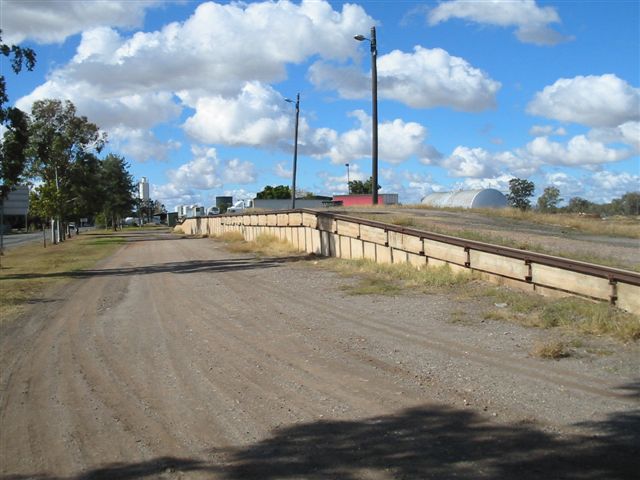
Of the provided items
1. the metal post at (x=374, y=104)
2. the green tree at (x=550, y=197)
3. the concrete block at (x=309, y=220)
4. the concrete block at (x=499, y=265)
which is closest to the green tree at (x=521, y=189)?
the green tree at (x=550, y=197)

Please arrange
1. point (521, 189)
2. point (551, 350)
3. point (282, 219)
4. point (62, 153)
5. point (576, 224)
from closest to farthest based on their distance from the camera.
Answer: point (551, 350)
point (576, 224)
point (282, 219)
point (62, 153)
point (521, 189)

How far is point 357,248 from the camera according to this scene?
1767 centimetres

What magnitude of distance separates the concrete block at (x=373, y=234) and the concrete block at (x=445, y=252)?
7.02ft

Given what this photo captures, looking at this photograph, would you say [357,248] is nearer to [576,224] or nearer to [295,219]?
[295,219]

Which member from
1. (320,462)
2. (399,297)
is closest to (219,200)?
(399,297)

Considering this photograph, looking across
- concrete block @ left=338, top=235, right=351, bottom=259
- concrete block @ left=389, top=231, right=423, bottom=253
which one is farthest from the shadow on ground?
concrete block @ left=338, top=235, right=351, bottom=259

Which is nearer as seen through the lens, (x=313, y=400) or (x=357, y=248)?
(x=313, y=400)

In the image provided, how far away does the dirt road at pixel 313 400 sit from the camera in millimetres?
4582

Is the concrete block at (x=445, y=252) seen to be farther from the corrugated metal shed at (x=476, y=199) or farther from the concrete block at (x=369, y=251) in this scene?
the corrugated metal shed at (x=476, y=199)

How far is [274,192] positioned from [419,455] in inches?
4532

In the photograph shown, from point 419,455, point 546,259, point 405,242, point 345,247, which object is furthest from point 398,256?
point 419,455

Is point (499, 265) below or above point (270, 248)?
above

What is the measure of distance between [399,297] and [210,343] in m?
4.23

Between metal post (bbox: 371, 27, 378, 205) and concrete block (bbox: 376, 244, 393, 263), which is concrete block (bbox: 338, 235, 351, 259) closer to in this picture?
concrete block (bbox: 376, 244, 393, 263)
